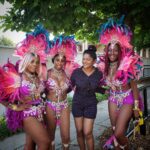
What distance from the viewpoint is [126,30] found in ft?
16.7

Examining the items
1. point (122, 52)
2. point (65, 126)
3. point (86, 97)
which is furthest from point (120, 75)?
point (65, 126)

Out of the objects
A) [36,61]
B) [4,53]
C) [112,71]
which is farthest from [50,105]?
[4,53]

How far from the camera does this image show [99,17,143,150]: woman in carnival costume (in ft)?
15.8

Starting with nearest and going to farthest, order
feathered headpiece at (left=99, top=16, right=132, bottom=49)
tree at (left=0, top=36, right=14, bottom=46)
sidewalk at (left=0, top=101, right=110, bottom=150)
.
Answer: feathered headpiece at (left=99, top=16, right=132, bottom=49), sidewalk at (left=0, top=101, right=110, bottom=150), tree at (left=0, top=36, right=14, bottom=46)

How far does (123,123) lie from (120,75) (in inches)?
30.6

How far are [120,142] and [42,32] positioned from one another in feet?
7.33

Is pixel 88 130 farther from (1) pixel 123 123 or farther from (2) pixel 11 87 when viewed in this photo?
(2) pixel 11 87

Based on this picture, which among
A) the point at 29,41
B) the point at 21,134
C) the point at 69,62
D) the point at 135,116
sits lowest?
the point at 21,134

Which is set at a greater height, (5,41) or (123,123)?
(5,41)

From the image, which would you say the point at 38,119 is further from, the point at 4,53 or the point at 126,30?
the point at 4,53

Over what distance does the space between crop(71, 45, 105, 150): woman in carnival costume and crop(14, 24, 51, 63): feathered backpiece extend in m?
0.66

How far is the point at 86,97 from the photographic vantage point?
495 centimetres

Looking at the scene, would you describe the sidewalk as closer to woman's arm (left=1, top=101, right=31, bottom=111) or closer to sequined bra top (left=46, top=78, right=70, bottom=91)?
sequined bra top (left=46, top=78, right=70, bottom=91)

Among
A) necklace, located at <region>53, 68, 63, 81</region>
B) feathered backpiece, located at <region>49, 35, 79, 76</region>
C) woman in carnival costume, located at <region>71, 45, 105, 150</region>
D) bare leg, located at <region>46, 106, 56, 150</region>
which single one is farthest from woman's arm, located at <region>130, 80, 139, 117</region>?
bare leg, located at <region>46, 106, 56, 150</region>
